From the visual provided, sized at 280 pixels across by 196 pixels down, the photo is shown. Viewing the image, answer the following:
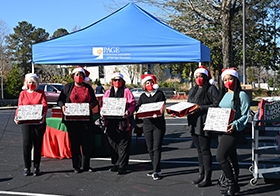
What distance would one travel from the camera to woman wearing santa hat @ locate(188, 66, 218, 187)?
A: 6203mm

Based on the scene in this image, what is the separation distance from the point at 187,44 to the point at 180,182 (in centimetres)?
336

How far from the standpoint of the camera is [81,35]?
9.32 meters

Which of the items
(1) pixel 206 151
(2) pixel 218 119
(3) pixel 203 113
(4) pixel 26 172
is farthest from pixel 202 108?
(4) pixel 26 172

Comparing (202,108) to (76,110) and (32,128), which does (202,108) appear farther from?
(32,128)

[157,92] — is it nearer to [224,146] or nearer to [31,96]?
[224,146]

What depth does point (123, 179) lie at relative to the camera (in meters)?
6.93

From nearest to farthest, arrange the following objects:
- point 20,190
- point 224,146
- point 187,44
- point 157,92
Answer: point 224,146, point 20,190, point 157,92, point 187,44

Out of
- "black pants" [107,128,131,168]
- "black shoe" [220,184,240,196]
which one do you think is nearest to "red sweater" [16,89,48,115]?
"black pants" [107,128,131,168]

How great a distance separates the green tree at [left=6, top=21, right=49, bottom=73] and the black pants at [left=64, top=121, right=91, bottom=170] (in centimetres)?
5832

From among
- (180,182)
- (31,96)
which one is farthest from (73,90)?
(180,182)

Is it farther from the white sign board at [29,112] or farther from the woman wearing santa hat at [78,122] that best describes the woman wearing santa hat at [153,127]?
the white sign board at [29,112]

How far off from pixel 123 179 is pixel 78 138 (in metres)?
1.20

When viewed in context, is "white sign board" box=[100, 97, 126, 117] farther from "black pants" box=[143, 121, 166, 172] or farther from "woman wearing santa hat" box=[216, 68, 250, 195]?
"woman wearing santa hat" box=[216, 68, 250, 195]

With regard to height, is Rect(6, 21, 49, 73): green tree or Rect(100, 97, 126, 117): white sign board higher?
Rect(6, 21, 49, 73): green tree
